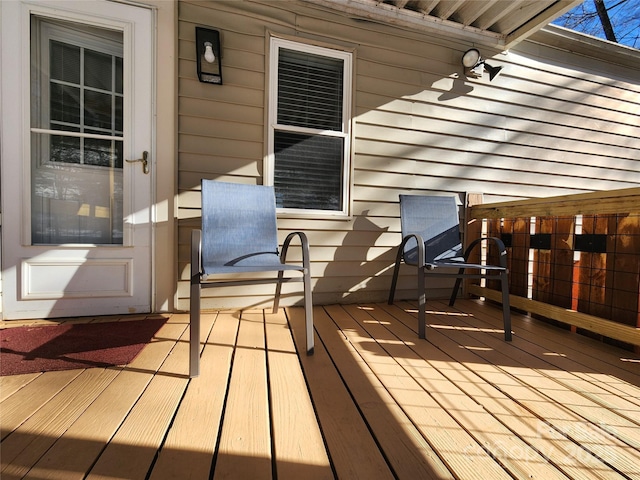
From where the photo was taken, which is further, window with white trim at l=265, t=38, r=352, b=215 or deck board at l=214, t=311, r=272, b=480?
window with white trim at l=265, t=38, r=352, b=215

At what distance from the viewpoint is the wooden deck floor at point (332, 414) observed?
859 millimetres

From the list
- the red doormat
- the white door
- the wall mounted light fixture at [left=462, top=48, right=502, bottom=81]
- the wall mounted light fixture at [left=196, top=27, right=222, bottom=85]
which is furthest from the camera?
the wall mounted light fixture at [left=462, top=48, right=502, bottom=81]

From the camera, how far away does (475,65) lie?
2867 millimetres

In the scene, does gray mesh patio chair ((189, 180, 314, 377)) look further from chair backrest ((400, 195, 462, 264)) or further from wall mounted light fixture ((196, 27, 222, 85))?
chair backrest ((400, 195, 462, 264))

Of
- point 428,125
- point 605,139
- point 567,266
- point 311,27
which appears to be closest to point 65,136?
point 311,27

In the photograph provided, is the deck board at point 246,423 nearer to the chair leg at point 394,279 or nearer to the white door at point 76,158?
the white door at point 76,158

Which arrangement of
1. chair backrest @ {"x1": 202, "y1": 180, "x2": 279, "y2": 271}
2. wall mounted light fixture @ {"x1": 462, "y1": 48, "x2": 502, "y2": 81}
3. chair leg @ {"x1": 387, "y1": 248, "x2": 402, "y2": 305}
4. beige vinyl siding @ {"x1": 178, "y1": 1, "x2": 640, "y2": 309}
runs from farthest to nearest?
wall mounted light fixture @ {"x1": 462, "y1": 48, "x2": 502, "y2": 81}, chair leg @ {"x1": 387, "y1": 248, "x2": 402, "y2": 305}, beige vinyl siding @ {"x1": 178, "y1": 1, "x2": 640, "y2": 309}, chair backrest @ {"x1": 202, "y1": 180, "x2": 279, "y2": 271}

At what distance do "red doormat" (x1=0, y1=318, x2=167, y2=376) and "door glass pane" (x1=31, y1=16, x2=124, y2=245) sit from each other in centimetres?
63

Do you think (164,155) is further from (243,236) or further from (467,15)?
(467,15)

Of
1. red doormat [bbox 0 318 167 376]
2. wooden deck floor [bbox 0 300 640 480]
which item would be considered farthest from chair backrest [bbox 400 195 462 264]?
red doormat [bbox 0 318 167 376]

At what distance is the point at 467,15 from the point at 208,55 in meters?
2.37

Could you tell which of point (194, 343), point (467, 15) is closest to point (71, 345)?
point (194, 343)

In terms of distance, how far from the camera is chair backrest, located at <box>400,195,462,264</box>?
251cm

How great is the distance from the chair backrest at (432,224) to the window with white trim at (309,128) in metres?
0.54
